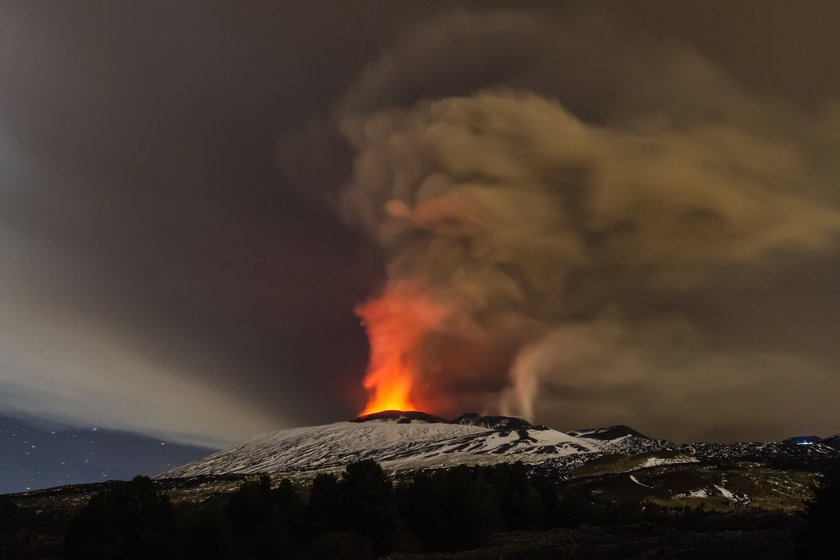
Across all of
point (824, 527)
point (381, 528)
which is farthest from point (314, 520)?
point (824, 527)

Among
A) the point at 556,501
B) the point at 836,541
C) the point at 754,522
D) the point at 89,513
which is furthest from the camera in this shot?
the point at 556,501

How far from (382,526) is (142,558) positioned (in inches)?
901

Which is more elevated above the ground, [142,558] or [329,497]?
[329,497]

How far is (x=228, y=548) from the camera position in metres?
53.1

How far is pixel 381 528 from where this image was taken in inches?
2437

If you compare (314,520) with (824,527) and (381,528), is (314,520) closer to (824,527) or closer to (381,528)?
(381,528)

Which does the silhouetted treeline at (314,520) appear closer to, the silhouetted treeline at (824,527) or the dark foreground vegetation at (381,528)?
the dark foreground vegetation at (381,528)

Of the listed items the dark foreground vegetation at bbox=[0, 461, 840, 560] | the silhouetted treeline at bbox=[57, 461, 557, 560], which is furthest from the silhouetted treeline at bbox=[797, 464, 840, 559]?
the silhouetted treeline at bbox=[57, 461, 557, 560]

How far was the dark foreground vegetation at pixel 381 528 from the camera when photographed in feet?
137

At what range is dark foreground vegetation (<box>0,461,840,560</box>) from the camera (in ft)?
137

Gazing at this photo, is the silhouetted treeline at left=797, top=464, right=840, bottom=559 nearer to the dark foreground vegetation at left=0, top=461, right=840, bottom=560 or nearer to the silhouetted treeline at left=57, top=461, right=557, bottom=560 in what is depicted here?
the dark foreground vegetation at left=0, top=461, right=840, bottom=560

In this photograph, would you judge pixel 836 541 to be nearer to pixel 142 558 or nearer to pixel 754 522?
pixel 754 522

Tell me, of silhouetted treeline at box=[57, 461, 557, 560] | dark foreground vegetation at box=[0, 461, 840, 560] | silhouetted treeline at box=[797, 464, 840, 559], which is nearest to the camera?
silhouetted treeline at box=[797, 464, 840, 559]

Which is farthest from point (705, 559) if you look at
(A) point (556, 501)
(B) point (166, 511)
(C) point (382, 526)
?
(A) point (556, 501)
